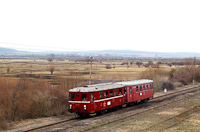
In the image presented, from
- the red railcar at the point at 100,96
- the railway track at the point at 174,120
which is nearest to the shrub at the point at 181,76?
the red railcar at the point at 100,96

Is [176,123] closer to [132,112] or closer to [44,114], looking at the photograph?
[132,112]

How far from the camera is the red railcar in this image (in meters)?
23.4

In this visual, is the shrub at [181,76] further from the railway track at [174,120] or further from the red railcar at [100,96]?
the railway track at [174,120]

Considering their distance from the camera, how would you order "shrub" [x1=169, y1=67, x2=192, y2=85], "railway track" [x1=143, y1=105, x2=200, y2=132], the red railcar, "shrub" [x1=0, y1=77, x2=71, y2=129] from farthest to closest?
"shrub" [x1=169, y1=67, x2=192, y2=85] → "shrub" [x1=0, y1=77, x2=71, y2=129] → the red railcar → "railway track" [x1=143, y1=105, x2=200, y2=132]

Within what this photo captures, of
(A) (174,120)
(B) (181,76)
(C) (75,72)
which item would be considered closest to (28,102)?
(A) (174,120)

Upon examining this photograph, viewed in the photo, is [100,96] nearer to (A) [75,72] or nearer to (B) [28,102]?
(B) [28,102]

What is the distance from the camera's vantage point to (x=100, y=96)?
24547 millimetres

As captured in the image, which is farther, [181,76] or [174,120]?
[181,76]

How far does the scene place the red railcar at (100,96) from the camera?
920 inches

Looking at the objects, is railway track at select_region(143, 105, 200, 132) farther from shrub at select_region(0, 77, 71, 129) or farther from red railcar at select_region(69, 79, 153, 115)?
shrub at select_region(0, 77, 71, 129)

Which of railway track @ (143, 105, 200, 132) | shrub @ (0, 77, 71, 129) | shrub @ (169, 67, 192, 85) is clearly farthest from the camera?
shrub @ (169, 67, 192, 85)

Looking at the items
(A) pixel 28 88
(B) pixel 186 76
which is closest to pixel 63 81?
(A) pixel 28 88

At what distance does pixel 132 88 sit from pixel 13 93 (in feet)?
45.0

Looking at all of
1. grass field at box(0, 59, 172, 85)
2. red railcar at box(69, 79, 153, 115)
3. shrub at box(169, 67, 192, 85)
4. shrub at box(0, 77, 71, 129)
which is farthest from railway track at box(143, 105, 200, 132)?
shrub at box(169, 67, 192, 85)
